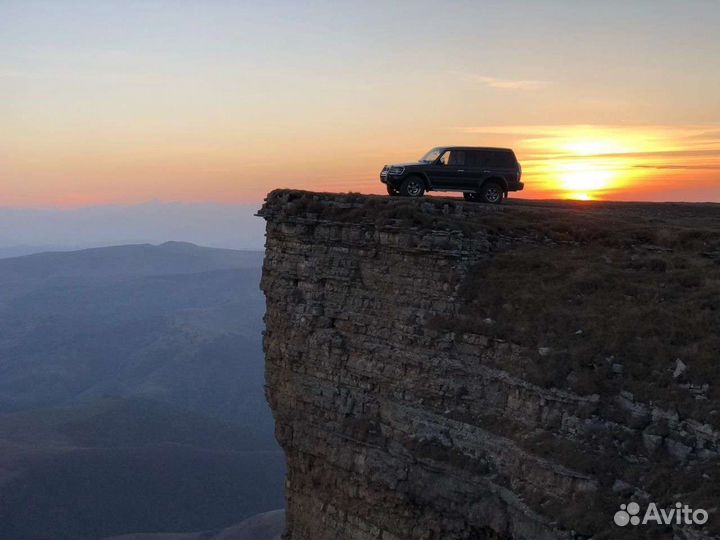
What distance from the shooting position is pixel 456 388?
19469 millimetres

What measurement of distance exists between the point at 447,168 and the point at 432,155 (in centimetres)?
86

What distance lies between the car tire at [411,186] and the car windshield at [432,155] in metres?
0.92

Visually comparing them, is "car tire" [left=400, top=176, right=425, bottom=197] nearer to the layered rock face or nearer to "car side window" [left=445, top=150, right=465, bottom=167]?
"car side window" [left=445, top=150, right=465, bottom=167]

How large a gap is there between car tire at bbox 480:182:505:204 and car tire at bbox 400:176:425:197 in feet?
8.81

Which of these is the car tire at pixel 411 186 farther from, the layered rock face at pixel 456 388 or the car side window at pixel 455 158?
the layered rock face at pixel 456 388

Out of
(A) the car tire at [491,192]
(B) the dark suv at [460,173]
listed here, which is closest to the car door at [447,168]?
(B) the dark suv at [460,173]

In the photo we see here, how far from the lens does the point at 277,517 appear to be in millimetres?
82750

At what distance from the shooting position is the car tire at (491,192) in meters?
28.9

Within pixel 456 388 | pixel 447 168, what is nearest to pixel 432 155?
pixel 447 168

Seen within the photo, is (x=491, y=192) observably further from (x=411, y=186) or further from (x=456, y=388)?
(x=456, y=388)

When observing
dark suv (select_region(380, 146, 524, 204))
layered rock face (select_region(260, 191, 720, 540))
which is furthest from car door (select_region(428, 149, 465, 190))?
layered rock face (select_region(260, 191, 720, 540))

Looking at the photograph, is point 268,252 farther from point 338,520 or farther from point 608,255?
point 608,255

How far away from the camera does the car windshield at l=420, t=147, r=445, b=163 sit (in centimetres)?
2855

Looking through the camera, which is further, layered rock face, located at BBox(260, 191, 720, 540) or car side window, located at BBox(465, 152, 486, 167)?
car side window, located at BBox(465, 152, 486, 167)
